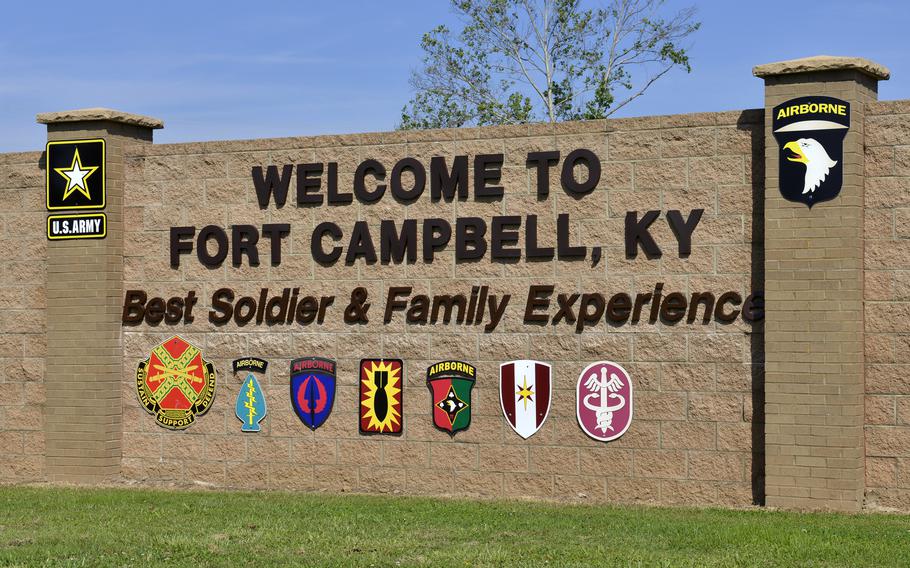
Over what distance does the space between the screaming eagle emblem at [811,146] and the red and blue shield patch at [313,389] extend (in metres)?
5.40

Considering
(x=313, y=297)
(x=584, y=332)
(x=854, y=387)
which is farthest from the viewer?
(x=313, y=297)

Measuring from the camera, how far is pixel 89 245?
16.4 metres

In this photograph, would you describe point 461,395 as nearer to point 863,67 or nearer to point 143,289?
point 143,289

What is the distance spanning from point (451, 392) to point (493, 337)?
0.76m

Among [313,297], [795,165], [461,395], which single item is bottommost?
[461,395]

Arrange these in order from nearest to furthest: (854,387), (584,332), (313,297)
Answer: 1. (854,387)
2. (584,332)
3. (313,297)

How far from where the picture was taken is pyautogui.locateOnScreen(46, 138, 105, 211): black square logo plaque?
16.4 m

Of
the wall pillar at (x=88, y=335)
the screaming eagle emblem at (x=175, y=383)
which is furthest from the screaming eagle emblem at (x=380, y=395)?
the wall pillar at (x=88, y=335)

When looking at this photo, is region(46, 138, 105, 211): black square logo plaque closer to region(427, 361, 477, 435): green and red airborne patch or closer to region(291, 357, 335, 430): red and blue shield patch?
region(291, 357, 335, 430): red and blue shield patch

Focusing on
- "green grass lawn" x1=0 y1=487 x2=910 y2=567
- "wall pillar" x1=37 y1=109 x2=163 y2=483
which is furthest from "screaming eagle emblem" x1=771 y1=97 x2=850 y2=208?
"wall pillar" x1=37 y1=109 x2=163 y2=483

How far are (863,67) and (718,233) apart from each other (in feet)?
7.01

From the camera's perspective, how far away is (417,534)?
12.2 metres

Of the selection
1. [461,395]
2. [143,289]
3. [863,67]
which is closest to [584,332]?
[461,395]

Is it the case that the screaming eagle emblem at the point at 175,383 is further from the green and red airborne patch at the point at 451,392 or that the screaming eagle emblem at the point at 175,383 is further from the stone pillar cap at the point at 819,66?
the stone pillar cap at the point at 819,66
